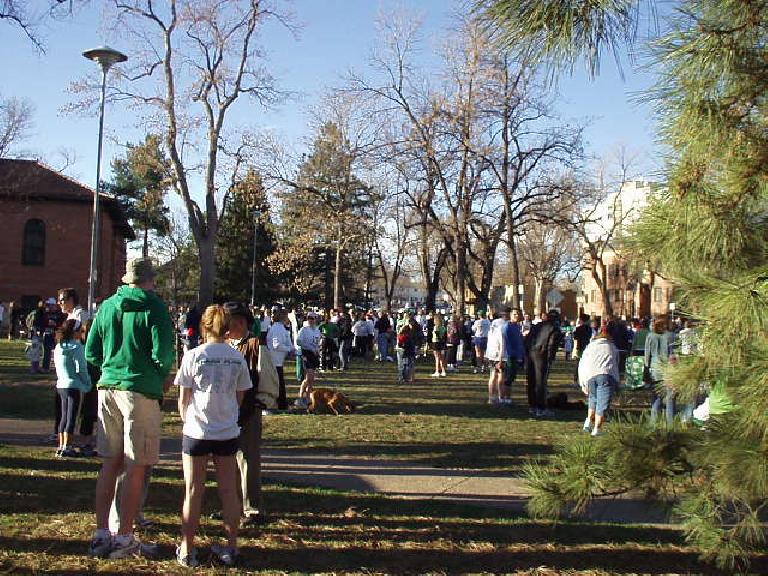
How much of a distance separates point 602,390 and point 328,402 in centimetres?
463

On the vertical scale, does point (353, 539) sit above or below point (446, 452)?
below

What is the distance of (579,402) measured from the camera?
1551 cm

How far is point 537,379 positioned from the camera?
1416 cm

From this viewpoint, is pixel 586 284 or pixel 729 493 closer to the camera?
pixel 729 493

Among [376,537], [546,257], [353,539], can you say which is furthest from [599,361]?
[546,257]

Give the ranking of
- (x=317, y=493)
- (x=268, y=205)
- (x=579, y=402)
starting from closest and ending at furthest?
(x=317, y=493), (x=579, y=402), (x=268, y=205)

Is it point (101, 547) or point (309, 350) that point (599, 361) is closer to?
point (309, 350)

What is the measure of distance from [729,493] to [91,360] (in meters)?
4.28

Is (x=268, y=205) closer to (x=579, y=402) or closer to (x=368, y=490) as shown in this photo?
(x=579, y=402)

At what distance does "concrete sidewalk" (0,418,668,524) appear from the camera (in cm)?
773

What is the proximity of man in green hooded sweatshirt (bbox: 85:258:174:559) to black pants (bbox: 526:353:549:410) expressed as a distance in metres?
9.40

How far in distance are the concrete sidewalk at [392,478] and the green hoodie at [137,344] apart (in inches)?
120

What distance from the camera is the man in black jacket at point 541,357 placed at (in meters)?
14.1

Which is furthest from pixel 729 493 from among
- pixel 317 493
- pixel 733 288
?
pixel 317 493
